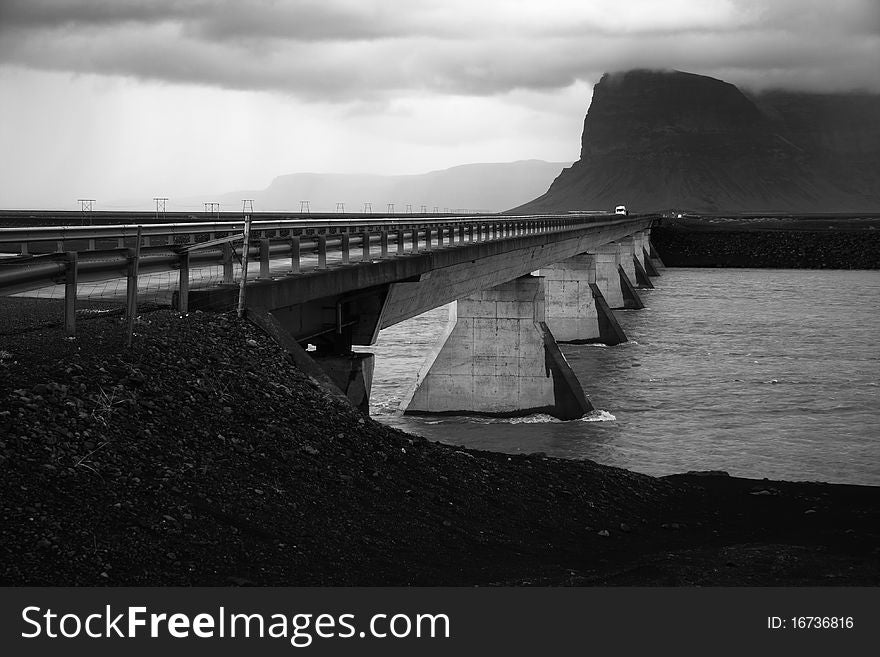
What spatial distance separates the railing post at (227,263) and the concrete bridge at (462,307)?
329 millimetres

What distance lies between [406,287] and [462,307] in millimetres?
10703

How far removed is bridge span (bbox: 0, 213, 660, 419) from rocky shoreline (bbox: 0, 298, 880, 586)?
76cm

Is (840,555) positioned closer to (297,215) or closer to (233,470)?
(233,470)

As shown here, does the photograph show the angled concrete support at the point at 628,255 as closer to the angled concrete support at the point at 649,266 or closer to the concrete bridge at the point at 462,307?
the angled concrete support at the point at 649,266

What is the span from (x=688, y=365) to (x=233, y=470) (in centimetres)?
3280

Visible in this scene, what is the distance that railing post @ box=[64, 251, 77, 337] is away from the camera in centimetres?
957

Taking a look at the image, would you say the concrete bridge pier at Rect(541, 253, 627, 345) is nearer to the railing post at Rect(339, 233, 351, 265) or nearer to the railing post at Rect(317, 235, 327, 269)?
the railing post at Rect(339, 233, 351, 265)

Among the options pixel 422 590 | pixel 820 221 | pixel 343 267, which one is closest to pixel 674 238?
pixel 820 221

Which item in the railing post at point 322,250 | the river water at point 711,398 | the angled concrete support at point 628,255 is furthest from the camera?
the angled concrete support at point 628,255

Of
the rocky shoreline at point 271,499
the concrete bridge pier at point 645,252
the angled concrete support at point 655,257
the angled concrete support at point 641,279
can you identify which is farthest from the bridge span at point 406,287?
the angled concrete support at point 655,257

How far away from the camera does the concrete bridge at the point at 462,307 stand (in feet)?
49.5

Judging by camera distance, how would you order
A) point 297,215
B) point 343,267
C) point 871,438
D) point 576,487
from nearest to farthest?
point 576,487
point 343,267
point 871,438
point 297,215

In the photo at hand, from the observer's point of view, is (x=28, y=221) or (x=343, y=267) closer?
(x=343, y=267)

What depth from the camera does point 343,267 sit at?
1587cm
